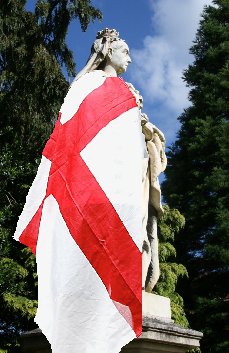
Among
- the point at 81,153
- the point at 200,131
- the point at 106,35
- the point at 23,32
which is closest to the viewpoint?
the point at 81,153

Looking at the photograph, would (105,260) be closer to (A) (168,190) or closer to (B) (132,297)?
(B) (132,297)

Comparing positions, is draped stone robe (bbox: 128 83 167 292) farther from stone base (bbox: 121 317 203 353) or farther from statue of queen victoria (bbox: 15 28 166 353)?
stone base (bbox: 121 317 203 353)

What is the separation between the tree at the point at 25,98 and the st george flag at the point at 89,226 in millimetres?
8686

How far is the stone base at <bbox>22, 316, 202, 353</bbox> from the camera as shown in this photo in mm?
3945

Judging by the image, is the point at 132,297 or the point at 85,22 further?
the point at 85,22

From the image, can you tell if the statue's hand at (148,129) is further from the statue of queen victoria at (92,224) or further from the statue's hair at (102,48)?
the statue's hair at (102,48)

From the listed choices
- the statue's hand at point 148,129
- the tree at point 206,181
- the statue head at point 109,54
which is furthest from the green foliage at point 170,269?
the statue head at point 109,54

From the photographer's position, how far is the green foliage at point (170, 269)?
1520 centimetres

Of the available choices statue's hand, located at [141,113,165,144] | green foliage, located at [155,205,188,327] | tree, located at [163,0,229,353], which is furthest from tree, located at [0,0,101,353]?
statue's hand, located at [141,113,165,144]

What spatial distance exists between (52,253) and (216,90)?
18.4 metres

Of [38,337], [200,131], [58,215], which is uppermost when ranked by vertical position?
[200,131]

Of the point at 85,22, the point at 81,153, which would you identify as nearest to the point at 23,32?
the point at 85,22

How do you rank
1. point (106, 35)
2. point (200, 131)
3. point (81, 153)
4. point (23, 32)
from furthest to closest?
point (200, 131), point (23, 32), point (106, 35), point (81, 153)

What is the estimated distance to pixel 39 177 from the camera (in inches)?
162
